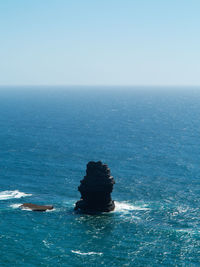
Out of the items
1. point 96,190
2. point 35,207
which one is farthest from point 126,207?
point 35,207

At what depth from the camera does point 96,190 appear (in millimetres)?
93875

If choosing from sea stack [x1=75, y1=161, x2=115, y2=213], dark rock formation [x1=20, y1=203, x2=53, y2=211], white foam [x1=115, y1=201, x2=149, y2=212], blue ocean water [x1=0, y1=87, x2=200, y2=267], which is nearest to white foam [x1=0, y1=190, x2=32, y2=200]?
blue ocean water [x1=0, y1=87, x2=200, y2=267]

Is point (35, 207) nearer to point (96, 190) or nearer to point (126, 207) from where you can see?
point (96, 190)

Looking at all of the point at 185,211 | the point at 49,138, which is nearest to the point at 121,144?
the point at 49,138


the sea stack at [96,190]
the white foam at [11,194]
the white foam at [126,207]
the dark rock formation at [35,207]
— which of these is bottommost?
the white foam at [126,207]

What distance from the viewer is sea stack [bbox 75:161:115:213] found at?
9425cm

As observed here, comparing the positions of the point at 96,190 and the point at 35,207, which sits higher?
the point at 96,190

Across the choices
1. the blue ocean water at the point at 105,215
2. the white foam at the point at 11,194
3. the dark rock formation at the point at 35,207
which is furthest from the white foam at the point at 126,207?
the white foam at the point at 11,194

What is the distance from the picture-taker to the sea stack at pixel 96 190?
309ft

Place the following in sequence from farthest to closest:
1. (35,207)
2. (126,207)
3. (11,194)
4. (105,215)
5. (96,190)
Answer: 1. (11,194)
2. (126,207)
3. (35,207)
4. (96,190)
5. (105,215)

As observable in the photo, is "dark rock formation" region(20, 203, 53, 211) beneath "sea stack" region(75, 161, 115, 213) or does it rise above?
beneath

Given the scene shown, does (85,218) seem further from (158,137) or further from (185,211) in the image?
(158,137)

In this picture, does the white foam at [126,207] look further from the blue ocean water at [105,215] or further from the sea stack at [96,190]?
the sea stack at [96,190]

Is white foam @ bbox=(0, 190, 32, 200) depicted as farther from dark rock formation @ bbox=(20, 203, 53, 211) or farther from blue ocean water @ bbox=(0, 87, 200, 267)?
dark rock formation @ bbox=(20, 203, 53, 211)
